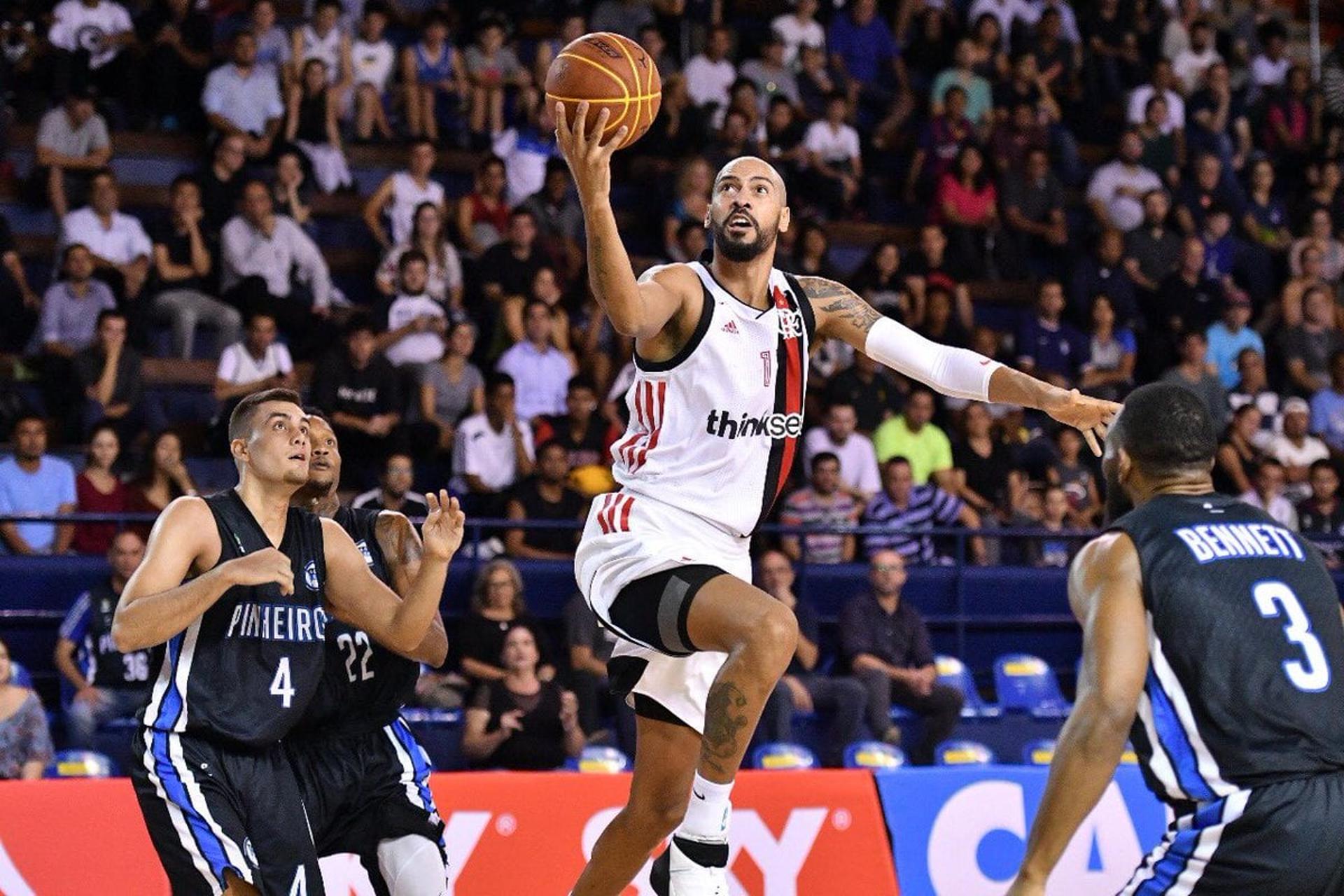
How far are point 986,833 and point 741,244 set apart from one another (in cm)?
355

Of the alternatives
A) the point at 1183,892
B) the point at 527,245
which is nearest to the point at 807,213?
the point at 527,245

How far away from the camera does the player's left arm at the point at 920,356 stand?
6.22 metres

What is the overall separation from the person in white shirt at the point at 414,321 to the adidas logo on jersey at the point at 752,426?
7.54 meters

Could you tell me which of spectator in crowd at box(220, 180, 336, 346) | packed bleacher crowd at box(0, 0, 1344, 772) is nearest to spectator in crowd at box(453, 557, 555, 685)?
packed bleacher crowd at box(0, 0, 1344, 772)

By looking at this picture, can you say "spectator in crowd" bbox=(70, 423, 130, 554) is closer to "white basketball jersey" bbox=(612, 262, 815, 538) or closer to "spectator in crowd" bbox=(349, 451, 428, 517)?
"spectator in crowd" bbox=(349, 451, 428, 517)

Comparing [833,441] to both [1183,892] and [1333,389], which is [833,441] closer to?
[1333,389]

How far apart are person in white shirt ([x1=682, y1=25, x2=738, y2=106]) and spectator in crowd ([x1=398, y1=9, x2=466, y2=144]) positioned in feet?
6.85

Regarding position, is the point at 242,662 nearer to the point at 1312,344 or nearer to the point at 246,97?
the point at 246,97

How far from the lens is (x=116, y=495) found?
1171 cm

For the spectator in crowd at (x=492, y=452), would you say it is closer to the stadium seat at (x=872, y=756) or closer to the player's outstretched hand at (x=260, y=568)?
the stadium seat at (x=872, y=756)

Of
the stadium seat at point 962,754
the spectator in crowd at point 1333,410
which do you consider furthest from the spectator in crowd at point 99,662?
the spectator in crowd at point 1333,410

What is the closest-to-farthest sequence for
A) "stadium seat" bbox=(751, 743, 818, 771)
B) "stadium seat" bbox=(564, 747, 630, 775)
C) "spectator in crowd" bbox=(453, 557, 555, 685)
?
"stadium seat" bbox=(564, 747, 630, 775) → "stadium seat" bbox=(751, 743, 818, 771) → "spectator in crowd" bbox=(453, 557, 555, 685)

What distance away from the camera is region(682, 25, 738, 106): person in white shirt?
16703 mm

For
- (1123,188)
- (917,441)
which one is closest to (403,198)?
(917,441)
